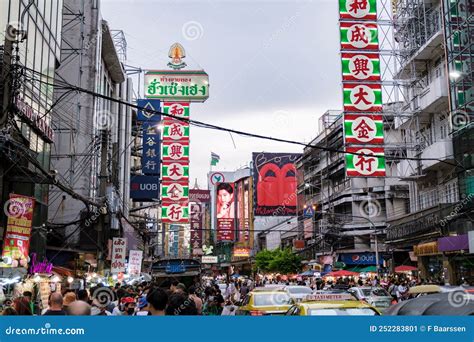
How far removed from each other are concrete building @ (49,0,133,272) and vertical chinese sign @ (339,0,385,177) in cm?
1333

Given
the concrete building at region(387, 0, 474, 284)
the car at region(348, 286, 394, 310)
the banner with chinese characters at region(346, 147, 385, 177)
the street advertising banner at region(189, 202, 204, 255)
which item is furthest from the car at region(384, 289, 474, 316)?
the street advertising banner at region(189, 202, 204, 255)

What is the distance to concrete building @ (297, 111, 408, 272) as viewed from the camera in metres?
59.1

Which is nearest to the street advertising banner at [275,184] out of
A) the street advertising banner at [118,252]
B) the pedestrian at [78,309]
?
the street advertising banner at [118,252]

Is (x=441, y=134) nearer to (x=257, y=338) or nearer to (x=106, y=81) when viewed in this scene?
(x=106, y=81)

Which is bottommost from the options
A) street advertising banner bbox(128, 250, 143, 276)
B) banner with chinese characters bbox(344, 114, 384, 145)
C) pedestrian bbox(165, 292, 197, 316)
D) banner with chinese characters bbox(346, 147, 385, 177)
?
pedestrian bbox(165, 292, 197, 316)

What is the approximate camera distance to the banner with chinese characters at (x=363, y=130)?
2922 cm

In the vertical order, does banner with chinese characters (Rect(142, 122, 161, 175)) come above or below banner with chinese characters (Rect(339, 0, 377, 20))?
below

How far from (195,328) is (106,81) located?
42995 mm

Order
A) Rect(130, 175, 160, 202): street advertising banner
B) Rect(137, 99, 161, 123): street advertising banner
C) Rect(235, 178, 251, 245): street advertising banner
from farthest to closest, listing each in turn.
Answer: Rect(235, 178, 251, 245): street advertising banner
Rect(130, 175, 160, 202): street advertising banner
Rect(137, 99, 161, 123): street advertising banner

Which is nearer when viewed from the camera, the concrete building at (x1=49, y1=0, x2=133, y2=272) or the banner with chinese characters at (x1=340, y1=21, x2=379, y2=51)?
the banner with chinese characters at (x1=340, y1=21, x2=379, y2=51)

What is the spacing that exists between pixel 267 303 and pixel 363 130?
46.0 feet

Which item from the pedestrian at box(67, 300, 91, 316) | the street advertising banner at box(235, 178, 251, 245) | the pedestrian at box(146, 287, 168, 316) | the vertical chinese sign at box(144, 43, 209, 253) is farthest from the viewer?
the street advertising banner at box(235, 178, 251, 245)

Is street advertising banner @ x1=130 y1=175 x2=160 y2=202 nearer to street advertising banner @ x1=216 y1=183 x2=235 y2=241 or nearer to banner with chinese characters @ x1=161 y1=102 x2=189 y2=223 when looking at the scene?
banner with chinese characters @ x1=161 y1=102 x2=189 y2=223

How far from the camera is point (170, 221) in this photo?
38.0 meters
